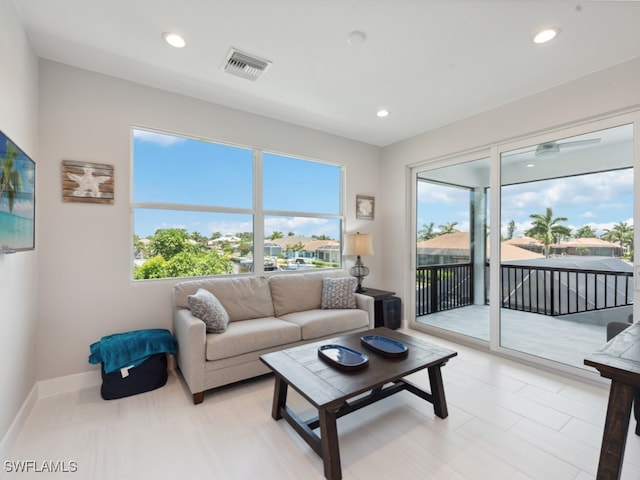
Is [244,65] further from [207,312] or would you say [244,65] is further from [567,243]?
[567,243]

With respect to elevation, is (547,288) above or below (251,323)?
above

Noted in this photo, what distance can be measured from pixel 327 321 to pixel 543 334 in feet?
7.33

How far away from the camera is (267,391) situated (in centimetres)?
246

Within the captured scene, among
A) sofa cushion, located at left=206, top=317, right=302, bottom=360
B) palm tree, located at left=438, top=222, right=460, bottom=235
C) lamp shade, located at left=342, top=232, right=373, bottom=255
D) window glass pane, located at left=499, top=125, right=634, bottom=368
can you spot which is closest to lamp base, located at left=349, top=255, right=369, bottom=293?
lamp shade, located at left=342, top=232, right=373, bottom=255

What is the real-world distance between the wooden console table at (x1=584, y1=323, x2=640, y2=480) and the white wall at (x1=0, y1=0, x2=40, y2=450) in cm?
305

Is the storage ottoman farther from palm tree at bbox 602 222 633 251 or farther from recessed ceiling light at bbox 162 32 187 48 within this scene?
palm tree at bbox 602 222 633 251

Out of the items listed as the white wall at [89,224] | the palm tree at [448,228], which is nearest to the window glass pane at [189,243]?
the white wall at [89,224]

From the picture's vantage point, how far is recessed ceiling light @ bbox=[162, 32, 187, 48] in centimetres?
211

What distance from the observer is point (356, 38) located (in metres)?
2.12

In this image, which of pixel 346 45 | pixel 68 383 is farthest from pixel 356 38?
pixel 68 383

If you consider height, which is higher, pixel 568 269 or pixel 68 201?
pixel 68 201

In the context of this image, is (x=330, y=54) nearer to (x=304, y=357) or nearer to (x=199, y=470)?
(x=304, y=357)

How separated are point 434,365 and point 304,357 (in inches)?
35.1

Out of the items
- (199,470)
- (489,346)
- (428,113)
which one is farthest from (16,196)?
(489,346)
